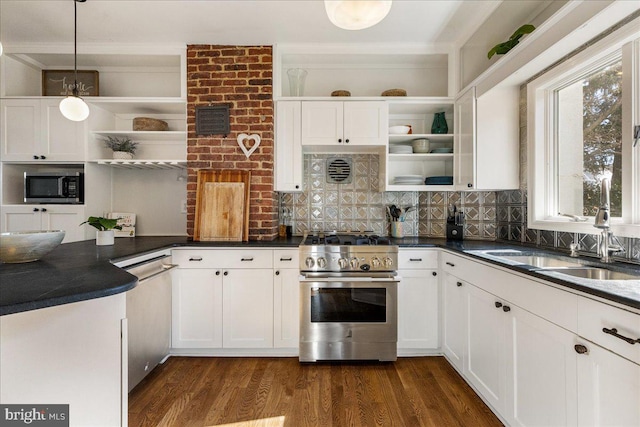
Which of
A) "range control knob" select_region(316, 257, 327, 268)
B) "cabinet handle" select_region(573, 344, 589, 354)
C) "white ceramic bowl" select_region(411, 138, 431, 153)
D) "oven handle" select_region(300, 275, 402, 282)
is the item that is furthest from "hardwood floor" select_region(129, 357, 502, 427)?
"white ceramic bowl" select_region(411, 138, 431, 153)

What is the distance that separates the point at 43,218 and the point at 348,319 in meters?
2.77

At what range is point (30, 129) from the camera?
277 centimetres

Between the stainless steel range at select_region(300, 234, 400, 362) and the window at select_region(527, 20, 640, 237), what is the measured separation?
48.5 inches

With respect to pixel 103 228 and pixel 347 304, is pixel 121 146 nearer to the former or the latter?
pixel 103 228

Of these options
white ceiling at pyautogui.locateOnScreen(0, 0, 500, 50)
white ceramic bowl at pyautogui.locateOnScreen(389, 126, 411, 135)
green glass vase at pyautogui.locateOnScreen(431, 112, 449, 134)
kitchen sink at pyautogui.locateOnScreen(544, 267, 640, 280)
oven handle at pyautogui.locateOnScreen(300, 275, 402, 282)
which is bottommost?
oven handle at pyautogui.locateOnScreen(300, 275, 402, 282)

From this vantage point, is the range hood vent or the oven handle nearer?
the oven handle

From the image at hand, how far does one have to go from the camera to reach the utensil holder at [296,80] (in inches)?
114

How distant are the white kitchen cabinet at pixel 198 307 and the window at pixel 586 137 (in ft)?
8.29

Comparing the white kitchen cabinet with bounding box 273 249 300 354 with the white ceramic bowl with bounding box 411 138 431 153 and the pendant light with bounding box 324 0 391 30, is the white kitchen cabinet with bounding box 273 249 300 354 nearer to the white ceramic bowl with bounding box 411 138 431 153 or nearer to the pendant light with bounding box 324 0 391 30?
the white ceramic bowl with bounding box 411 138 431 153

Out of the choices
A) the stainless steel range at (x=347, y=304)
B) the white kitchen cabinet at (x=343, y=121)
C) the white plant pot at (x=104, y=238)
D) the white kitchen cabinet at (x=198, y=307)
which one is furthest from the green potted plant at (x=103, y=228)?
the white kitchen cabinet at (x=343, y=121)

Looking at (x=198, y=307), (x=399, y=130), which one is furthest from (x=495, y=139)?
(x=198, y=307)

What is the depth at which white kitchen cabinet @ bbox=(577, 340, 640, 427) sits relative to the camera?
1.00 m

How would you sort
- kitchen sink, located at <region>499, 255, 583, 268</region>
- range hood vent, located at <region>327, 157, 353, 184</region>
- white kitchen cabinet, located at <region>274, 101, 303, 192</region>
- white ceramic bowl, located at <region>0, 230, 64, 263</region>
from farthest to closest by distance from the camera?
1. range hood vent, located at <region>327, 157, 353, 184</region>
2. white kitchen cabinet, located at <region>274, 101, 303, 192</region>
3. kitchen sink, located at <region>499, 255, 583, 268</region>
4. white ceramic bowl, located at <region>0, 230, 64, 263</region>

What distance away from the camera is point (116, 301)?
47.0 inches
